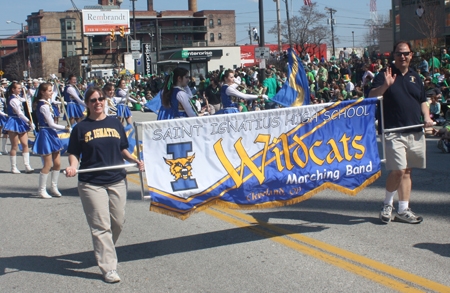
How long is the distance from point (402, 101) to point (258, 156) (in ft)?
5.98

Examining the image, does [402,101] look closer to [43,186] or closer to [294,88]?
[294,88]

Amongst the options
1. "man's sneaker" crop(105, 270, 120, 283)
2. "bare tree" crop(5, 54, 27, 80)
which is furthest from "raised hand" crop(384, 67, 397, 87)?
"bare tree" crop(5, 54, 27, 80)

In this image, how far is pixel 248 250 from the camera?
500 centimetres

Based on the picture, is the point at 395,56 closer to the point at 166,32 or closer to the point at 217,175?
the point at 217,175

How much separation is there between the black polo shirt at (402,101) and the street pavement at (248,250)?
1.23m

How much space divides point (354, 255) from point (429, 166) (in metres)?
5.25

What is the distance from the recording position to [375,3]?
106375 mm

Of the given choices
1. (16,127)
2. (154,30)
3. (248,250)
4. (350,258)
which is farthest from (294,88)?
(154,30)

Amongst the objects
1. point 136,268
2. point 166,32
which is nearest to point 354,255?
point 136,268

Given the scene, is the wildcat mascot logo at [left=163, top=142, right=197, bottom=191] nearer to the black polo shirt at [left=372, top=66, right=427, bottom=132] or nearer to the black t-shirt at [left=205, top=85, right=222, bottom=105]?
the black polo shirt at [left=372, top=66, right=427, bottom=132]

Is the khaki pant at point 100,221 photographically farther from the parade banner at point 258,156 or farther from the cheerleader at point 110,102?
the cheerleader at point 110,102

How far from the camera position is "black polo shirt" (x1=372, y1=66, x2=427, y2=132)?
17.7ft

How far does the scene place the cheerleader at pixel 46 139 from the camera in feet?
25.7

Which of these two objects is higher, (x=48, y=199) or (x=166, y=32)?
(x=166, y=32)
